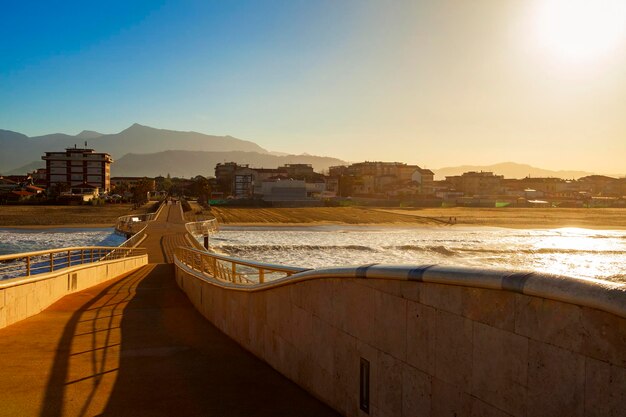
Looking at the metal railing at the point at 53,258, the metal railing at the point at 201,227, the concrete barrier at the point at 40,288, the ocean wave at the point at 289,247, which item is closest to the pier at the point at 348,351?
the concrete barrier at the point at 40,288

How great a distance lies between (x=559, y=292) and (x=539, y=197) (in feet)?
581

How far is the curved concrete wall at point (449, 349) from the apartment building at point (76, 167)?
14619 centimetres

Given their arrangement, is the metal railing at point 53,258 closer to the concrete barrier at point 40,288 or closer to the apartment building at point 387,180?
the concrete barrier at point 40,288

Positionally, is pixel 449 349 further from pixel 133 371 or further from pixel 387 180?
pixel 387 180

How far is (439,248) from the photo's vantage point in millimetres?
45438

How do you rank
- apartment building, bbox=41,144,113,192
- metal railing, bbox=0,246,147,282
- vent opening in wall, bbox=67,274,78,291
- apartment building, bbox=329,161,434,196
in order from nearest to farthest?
metal railing, bbox=0,246,147,282
vent opening in wall, bbox=67,274,78,291
apartment building, bbox=41,144,113,192
apartment building, bbox=329,161,434,196

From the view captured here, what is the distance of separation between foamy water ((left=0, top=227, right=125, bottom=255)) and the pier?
37118mm

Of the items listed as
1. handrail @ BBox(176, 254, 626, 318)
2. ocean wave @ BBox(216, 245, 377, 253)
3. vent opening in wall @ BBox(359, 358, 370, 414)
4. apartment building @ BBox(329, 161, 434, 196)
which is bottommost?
ocean wave @ BBox(216, 245, 377, 253)

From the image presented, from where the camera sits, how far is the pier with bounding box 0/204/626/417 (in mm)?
3164

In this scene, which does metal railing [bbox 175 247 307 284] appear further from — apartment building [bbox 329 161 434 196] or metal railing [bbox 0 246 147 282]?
apartment building [bbox 329 161 434 196]

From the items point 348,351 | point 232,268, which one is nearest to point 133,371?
point 232,268

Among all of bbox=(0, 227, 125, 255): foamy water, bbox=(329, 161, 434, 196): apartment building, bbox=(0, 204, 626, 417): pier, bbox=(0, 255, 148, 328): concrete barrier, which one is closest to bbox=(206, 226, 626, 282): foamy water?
bbox=(0, 227, 125, 255): foamy water

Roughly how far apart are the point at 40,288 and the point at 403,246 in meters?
37.8

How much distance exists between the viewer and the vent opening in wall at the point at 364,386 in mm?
5059
